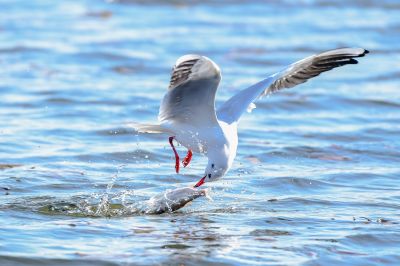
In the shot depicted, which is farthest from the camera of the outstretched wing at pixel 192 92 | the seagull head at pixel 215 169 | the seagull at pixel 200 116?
the seagull head at pixel 215 169

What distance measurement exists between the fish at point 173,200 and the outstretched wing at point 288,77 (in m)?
0.83

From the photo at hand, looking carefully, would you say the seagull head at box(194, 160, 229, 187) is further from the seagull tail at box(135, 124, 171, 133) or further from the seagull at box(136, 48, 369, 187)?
the seagull tail at box(135, 124, 171, 133)

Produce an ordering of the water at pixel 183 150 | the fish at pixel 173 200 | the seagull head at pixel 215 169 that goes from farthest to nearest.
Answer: the fish at pixel 173 200 < the seagull head at pixel 215 169 < the water at pixel 183 150

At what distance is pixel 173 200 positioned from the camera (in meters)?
8.59

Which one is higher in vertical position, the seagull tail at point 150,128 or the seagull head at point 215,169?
the seagull tail at point 150,128

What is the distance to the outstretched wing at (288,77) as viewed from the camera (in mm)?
9250

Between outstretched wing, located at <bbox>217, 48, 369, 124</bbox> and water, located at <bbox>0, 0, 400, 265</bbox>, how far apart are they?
833 millimetres

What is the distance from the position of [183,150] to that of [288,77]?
2.15 metres

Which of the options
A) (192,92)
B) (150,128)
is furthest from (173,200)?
(192,92)

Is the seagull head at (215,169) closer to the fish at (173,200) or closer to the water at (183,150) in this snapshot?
the fish at (173,200)

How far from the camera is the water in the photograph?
7.71 meters

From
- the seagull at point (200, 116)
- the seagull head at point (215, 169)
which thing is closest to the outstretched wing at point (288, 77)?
the seagull at point (200, 116)

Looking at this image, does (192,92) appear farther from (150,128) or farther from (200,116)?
(150,128)

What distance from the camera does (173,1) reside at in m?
25.5
